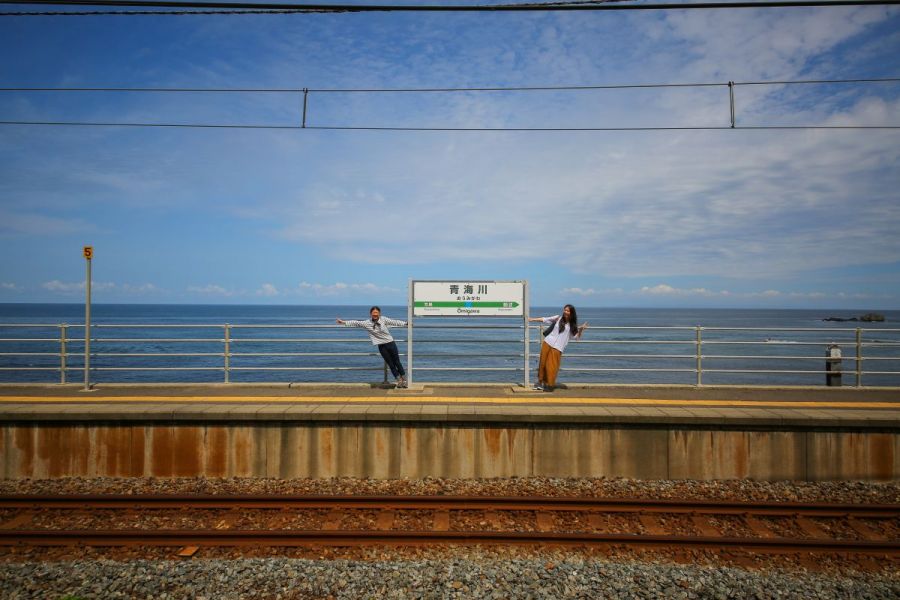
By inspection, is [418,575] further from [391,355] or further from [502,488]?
[391,355]

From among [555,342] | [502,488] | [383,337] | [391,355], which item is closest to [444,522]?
[502,488]

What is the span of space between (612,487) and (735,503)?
1467 millimetres

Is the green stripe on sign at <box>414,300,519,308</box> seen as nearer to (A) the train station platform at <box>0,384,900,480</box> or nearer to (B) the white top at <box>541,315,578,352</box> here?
(B) the white top at <box>541,315,578,352</box>

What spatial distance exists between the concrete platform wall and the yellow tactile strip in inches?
31.1

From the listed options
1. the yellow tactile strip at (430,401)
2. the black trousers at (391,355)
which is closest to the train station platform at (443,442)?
the yellow tactile strip at (430,401)

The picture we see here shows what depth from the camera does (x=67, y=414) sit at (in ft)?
23.4

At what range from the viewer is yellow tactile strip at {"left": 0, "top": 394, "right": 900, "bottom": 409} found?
7996 millimetres

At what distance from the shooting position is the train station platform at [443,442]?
278 inches

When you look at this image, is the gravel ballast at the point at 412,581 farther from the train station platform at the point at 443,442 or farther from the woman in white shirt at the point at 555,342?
the woman in white shirt at the point at 555,342

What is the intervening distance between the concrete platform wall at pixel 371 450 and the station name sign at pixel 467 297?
2.48 metres

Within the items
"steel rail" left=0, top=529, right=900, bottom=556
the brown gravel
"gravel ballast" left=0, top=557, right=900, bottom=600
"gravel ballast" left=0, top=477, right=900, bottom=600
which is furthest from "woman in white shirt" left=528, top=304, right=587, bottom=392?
"gravel ballast" left=0, top=557, right=900, bottom=600

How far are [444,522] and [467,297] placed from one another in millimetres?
4202

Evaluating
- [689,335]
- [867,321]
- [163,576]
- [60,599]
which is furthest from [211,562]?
[867,321]

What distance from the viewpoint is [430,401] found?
26.4 ft
